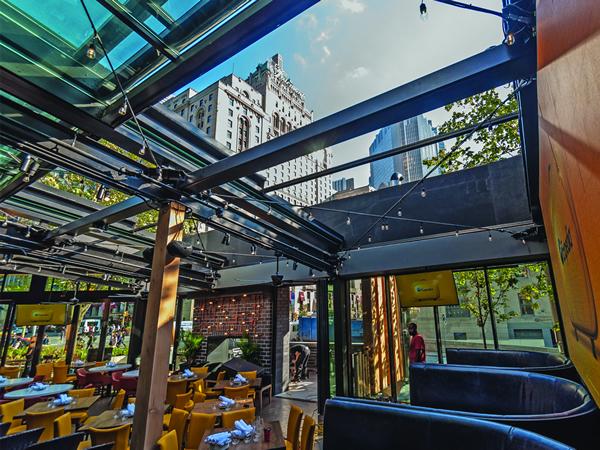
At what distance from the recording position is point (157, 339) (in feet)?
10.8

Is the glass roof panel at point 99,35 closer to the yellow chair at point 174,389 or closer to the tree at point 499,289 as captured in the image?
the yellow chair at point 174,389

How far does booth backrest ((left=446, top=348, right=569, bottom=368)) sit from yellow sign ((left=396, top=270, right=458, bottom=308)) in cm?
101

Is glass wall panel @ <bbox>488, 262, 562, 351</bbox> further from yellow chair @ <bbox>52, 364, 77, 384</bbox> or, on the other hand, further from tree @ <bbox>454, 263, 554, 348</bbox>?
yellow chair @ <bbox>52, 364, 77, 384</bbox>

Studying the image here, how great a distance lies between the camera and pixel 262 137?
125ft

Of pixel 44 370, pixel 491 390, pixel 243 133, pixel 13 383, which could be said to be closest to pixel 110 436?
pixel 491 390

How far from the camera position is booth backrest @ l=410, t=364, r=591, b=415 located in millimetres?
3023

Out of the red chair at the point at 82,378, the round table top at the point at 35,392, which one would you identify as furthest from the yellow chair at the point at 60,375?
the round table top at the point at 35,392

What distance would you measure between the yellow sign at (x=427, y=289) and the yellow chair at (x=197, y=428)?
14.5 feet

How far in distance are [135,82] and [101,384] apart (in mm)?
8787

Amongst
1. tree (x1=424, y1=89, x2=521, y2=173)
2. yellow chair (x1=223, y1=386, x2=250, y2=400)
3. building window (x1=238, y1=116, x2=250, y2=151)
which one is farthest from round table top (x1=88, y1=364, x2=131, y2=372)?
building window (x1=238, y1=116, x2=250, y2=151)

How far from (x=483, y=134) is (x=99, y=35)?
26.2 ft

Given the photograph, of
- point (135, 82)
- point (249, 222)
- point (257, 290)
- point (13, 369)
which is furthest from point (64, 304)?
point (135, 82)

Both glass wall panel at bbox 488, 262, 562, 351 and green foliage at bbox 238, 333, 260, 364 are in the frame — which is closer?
glass wall panel at bbox 488, 262, 562, 351

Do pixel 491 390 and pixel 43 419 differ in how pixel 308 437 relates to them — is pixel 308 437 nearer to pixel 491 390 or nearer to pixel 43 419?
pixel 491 390
